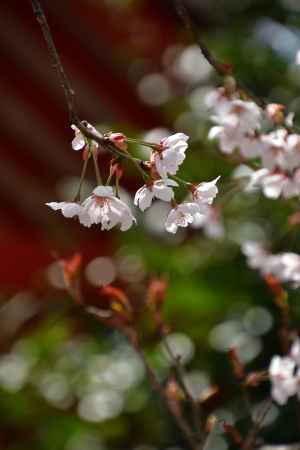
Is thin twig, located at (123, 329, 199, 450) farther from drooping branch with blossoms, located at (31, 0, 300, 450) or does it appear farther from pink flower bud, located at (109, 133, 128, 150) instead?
pink flower bud, located at (109, 133, 128, 150)

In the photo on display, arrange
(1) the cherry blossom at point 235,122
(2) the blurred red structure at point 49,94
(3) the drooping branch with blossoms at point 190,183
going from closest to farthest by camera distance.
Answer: (3) the drooping branch with blossoms at point 190,183 → (1) the cherry blossom at point 235,122 → (2) the blurred red structure at point 49,94

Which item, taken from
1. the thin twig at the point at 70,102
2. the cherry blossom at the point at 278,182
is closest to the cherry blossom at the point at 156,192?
the thin twig at the point at 70,102

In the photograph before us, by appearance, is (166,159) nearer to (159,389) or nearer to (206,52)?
(206,52)

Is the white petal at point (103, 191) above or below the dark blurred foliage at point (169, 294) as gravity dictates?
below

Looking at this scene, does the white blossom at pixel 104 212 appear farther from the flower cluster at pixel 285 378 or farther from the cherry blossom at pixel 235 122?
the flower cluster at pixel 285 378

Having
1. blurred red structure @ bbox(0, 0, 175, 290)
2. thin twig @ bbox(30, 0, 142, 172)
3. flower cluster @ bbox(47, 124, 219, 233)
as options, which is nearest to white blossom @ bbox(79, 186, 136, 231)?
flower cluster @ bbox(47, 124, 219, 233)

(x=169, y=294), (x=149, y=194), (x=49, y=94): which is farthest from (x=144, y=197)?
(x=49, y=94)

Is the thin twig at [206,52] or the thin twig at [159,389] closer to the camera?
the thin twig at [206,52]

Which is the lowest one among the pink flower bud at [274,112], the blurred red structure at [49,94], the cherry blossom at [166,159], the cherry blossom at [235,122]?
the cherry blossom at [166,159]
